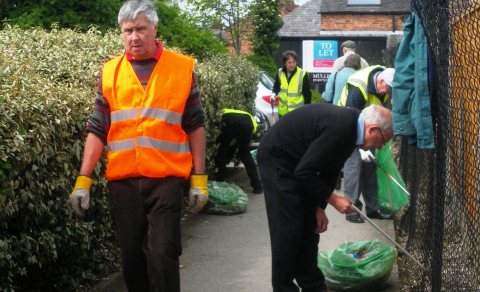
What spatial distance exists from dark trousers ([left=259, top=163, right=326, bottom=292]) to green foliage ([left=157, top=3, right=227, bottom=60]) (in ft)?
27.5

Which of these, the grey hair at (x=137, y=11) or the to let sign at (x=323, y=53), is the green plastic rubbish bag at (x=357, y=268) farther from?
the to let sign at (x=323, y=53)

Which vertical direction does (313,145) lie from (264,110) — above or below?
above

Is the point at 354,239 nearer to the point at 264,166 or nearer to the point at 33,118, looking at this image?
the point at 264,166

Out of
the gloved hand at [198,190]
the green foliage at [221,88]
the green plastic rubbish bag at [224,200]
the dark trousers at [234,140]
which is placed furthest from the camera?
the dark trousers at [234,140]

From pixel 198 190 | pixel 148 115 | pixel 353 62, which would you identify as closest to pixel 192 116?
pixel 148 115

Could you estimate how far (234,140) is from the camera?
38.3 feet

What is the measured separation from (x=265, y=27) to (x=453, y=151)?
3380 cm

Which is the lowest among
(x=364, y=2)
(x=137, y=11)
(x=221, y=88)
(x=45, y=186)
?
(x=45, y=186)

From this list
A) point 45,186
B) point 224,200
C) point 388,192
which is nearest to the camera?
point 45,186

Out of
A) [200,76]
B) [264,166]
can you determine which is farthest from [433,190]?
[200,76]

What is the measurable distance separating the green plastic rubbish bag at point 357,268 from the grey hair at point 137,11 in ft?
8.75

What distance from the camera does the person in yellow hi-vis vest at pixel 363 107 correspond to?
8.91 m

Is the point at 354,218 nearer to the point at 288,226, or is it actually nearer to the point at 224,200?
the point at 224,200

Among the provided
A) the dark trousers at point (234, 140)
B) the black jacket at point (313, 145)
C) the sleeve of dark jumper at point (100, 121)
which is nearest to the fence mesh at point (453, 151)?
the black jacket at point (313, 145)
